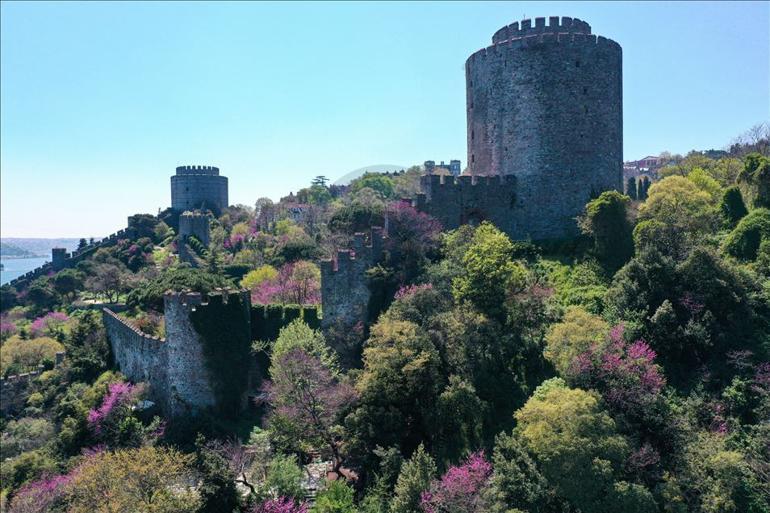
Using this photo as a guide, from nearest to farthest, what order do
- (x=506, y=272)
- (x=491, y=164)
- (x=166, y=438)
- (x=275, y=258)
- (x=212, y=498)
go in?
(x=212, y=498) < (x=506, y=272) < (x=166, y=438) < (x=491, y=164) < (x=275, y=258)

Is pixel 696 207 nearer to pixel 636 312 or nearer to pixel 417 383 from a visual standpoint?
pixel 636 312

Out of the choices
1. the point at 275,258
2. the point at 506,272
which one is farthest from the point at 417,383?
the point at 275,258

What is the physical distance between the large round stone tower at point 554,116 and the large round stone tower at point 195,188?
5348 cm

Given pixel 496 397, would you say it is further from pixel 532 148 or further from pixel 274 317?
pixel 532 148

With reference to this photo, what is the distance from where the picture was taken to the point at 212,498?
1930 cm

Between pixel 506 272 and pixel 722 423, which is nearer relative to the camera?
pixel 722 423

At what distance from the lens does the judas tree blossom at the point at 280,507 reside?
18.7 metres

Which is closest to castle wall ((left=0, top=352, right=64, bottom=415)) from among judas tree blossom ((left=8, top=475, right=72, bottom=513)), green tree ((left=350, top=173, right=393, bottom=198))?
judas tree blossom ((left=8, top=475, right=72, bottom=513))

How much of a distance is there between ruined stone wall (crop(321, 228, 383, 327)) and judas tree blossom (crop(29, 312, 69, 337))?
27727 mm

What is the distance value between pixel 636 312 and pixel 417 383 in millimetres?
7890

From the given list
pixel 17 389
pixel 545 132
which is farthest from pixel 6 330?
pixel 545 132

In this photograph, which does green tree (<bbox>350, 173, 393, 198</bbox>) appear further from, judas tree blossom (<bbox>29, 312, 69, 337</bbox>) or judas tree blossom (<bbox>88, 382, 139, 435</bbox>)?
judas tree blossom (<bbox>88, 382, 139, 435</bbox>)

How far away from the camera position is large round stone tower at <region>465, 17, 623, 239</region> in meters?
28.6

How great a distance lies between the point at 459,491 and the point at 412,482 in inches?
55.1
